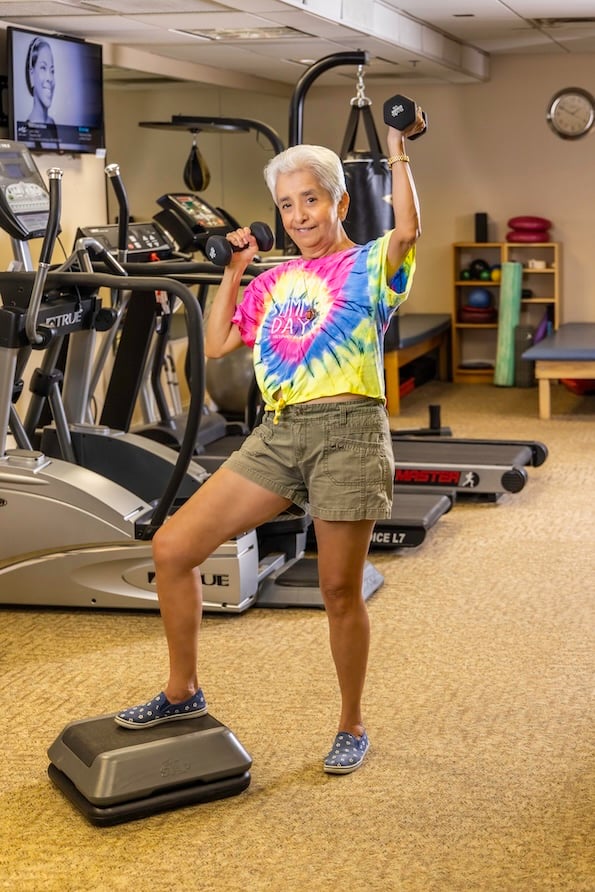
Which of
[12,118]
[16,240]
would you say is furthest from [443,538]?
[12,118]

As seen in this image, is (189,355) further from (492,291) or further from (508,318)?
(492,291)

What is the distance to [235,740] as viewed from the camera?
281 centimetres

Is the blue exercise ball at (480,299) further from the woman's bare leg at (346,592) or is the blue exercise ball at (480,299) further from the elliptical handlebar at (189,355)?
the woman's bare leg at (346,592)

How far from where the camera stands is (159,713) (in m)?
2.79

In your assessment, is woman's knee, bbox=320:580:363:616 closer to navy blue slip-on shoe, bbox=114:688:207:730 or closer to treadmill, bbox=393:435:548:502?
navy blue slip-on shoe, bbox=114:688:207:730

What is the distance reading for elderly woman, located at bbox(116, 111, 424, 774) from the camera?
2545 millimetres

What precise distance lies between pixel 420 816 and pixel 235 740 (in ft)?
1.50

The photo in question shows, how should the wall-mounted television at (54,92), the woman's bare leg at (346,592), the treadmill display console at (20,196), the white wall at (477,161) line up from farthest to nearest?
1. the white wall at (477,161)
2. the wall-mounted television at (54,92)
3. the treadmill display console at (20,196)
4. the woman's bare leg at (346,592)

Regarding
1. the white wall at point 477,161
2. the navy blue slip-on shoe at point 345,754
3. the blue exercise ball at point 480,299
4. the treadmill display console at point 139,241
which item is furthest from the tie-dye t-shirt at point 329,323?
the blue exercise ball at point 480,299

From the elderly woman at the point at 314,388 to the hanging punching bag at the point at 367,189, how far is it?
3.01 m

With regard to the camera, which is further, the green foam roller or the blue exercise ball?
the blue exercise ball

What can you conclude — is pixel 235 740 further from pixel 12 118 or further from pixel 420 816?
pixel 12 118

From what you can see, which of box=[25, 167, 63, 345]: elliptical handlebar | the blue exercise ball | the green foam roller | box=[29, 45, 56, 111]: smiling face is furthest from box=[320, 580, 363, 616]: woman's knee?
the blue exercise ball

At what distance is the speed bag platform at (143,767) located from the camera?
2.63 metres
